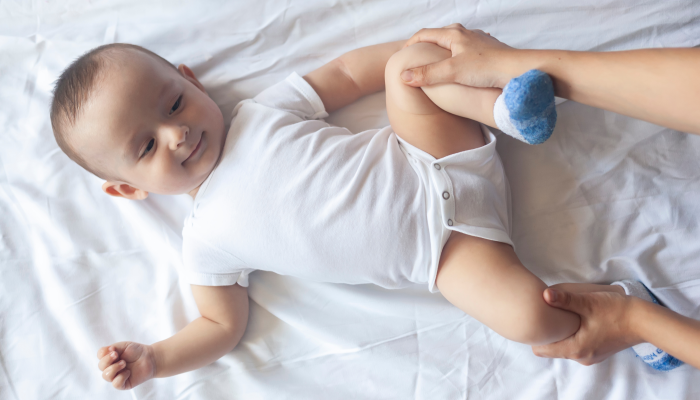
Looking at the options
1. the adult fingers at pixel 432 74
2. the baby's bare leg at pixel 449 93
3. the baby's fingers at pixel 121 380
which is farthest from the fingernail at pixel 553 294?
the baby's fingers at pixel 121 380

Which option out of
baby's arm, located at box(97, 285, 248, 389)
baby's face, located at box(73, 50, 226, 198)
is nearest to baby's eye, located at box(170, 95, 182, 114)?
baby's face, located at box(73, 50, 226, 198)

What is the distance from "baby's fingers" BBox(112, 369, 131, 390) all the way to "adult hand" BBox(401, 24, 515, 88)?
920 mm

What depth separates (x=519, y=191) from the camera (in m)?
1.15

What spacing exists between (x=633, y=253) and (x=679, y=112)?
44 cm

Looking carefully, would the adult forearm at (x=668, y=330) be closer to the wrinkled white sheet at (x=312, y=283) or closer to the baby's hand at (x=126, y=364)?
the wrinkled white sheet at (x=312, y=283)

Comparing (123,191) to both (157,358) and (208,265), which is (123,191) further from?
(157,358)

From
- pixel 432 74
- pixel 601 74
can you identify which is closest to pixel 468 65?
pixel 432 74

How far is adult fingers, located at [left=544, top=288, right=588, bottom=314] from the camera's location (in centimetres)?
90

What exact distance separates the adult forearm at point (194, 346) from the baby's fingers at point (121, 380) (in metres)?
0.07

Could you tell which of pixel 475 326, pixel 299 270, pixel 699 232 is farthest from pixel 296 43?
pixel 699 232

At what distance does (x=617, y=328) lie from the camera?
0.93 m

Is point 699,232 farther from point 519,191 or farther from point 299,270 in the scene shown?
point 299,270

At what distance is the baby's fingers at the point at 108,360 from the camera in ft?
3.37

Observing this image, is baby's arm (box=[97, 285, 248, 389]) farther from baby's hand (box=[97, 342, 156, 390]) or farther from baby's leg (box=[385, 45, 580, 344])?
baby's leg (box=[385, 45, 580, 344])
